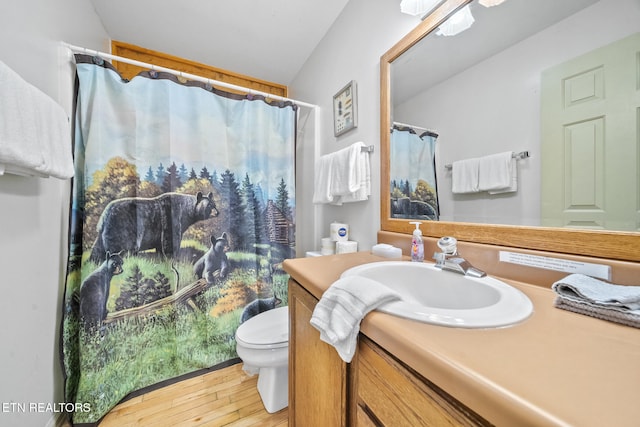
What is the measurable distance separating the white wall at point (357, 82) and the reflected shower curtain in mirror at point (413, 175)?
0.38ft

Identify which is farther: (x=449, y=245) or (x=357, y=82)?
(x=357, y=82)

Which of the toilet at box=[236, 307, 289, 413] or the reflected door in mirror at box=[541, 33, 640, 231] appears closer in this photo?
the reflected door in mirror at box=[541, 33, 640, 231]

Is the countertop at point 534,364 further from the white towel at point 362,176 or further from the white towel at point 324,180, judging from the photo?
the white towel at point 324,180

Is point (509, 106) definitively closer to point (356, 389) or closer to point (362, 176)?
point (362, 176)

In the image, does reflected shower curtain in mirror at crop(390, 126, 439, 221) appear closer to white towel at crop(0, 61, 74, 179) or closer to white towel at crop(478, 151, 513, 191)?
white towel at crop(478, 151, 513, 191)

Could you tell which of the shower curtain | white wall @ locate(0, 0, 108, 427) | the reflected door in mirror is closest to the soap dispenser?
the reflected door in mirror

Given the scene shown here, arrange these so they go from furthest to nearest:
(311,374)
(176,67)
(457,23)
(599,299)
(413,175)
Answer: (176,67) → (413,175) → (457,23) → (311,374) → (599,299)

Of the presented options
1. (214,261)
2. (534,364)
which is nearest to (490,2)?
(534,364)

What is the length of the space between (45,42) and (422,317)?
5.88 feet

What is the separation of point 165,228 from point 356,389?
4.47ft

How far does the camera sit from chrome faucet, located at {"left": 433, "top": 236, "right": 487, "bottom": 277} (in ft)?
2.27

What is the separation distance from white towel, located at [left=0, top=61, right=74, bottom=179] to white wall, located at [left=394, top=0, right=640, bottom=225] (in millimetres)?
1414

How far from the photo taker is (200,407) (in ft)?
3.87

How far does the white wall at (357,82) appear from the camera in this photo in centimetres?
118
